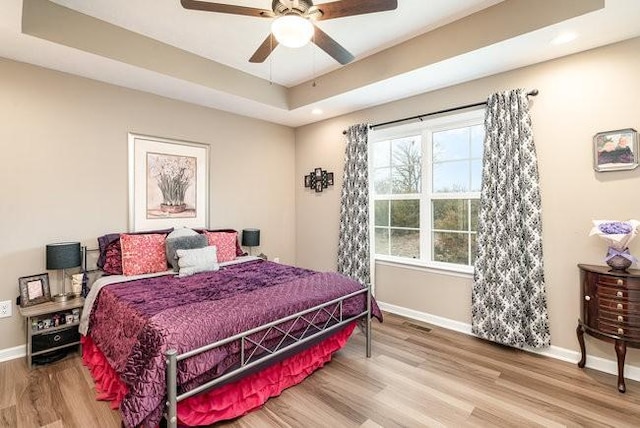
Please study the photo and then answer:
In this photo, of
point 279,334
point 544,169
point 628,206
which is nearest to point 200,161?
point 279,334

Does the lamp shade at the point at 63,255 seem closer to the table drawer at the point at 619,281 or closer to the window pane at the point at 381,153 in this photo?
the window pane at the point at 381,153

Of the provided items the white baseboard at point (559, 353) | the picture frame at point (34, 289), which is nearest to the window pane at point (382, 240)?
the white baseboard at point (559, 353)

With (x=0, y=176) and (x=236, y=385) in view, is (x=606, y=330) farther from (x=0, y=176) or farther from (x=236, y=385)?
(x=0, y=176)

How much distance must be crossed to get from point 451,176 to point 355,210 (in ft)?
3.99

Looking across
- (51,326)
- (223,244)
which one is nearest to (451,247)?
(223,244)

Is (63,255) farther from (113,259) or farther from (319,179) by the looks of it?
(319,179)

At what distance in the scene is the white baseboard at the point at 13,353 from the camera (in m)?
2.72

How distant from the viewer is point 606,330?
2.35m

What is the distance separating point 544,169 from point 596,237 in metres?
0.69

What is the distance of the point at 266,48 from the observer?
2264 mm

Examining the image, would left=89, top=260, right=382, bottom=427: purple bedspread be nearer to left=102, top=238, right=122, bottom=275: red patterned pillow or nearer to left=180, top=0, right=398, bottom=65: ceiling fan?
left=102, top=238, right=122, bottom=275: red patterned pillow

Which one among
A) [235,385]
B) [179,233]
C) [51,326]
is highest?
[179,233]

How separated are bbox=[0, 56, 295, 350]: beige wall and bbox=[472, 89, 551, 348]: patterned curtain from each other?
314 cm

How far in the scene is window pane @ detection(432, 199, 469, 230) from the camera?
345cm
